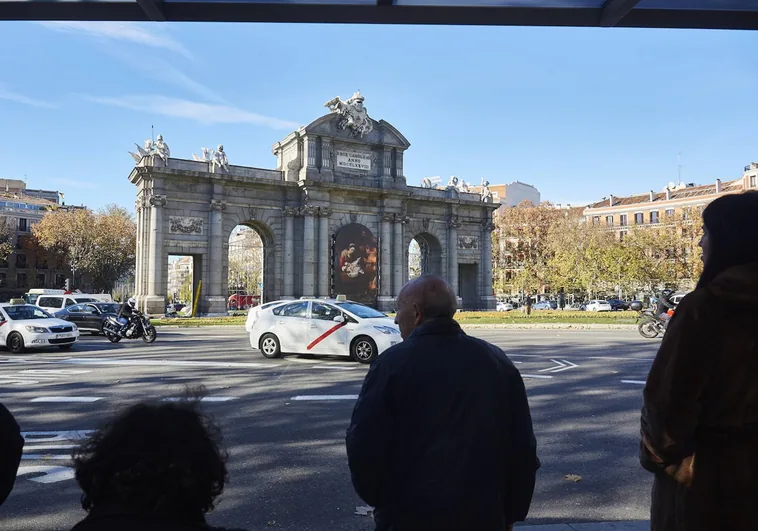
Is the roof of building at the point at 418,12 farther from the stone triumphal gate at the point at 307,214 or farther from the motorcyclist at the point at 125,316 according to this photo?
the stone triumphal gate at the point at 307,214

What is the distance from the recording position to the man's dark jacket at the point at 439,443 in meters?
2.26

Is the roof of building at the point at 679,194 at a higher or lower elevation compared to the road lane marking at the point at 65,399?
higher

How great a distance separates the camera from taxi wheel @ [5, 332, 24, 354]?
16516mm

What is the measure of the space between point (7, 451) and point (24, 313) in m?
18.1

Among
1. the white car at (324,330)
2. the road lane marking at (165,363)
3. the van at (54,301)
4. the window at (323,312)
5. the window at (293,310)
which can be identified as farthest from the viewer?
the van at (54,301)

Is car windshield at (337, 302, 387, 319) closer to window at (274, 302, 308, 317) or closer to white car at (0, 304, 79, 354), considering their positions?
window at (274, 302, 308, 317)

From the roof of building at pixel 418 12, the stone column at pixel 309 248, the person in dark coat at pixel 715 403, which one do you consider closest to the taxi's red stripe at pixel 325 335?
the roof of building at pixel 418 12

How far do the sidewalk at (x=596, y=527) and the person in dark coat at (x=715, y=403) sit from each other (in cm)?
192

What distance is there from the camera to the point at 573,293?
6581 cm

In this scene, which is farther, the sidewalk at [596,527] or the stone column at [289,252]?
the stone column at [289,252]

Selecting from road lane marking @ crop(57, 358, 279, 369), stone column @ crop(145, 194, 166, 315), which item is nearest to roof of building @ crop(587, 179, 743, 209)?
stone column @ crop(145, 194, 166, 315)

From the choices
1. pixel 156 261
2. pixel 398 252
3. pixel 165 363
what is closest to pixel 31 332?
pixel 165 363

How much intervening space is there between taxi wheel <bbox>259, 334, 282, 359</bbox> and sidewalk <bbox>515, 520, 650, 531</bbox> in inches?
425

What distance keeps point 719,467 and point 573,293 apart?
220ft
